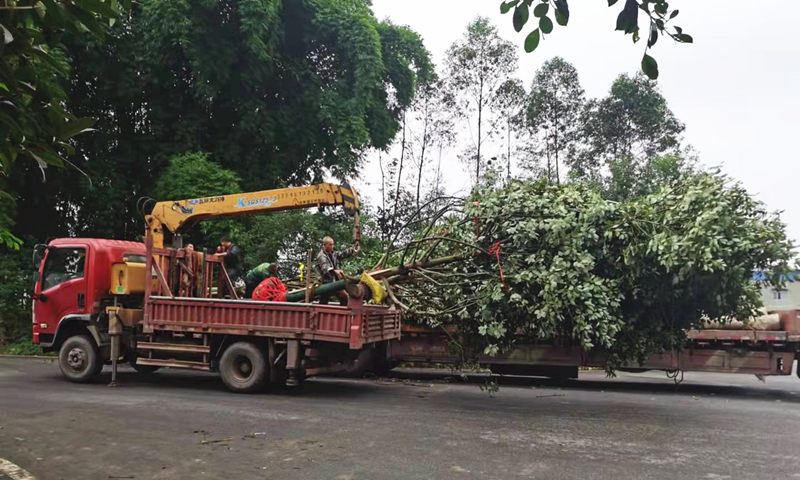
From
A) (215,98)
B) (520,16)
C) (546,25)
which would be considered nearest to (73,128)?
(520,16)

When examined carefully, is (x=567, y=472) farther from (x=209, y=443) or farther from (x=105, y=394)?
(x=105, y=394)

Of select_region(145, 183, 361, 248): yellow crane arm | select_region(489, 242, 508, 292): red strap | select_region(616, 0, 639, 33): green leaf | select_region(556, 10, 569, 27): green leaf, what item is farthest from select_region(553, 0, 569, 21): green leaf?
select_region(489, 242, 508, 292): red strap

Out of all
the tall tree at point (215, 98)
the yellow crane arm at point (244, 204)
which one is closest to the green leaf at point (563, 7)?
the yellow crane arm at point (244, 204)

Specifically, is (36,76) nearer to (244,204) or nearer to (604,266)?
(244,204)

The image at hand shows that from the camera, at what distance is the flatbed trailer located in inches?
406

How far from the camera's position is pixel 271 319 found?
9117mm

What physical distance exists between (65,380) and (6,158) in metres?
9.02

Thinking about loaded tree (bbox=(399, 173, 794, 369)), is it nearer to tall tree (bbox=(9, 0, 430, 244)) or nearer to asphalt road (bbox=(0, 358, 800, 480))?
asphalt road (bbox=(0, 358, 800, 480))

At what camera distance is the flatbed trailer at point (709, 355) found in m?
10.3

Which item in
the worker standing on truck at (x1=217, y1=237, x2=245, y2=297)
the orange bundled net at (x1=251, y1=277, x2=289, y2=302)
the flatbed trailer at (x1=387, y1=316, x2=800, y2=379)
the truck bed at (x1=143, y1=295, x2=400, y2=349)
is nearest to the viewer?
the truck bed at (x1=143, y1=295, x2=400, y2=349)

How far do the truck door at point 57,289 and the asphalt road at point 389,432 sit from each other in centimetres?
105

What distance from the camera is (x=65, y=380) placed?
35.0ft

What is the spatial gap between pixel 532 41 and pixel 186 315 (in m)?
7.90

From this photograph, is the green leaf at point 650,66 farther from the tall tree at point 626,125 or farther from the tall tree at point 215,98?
the tall tree at point 626,125
